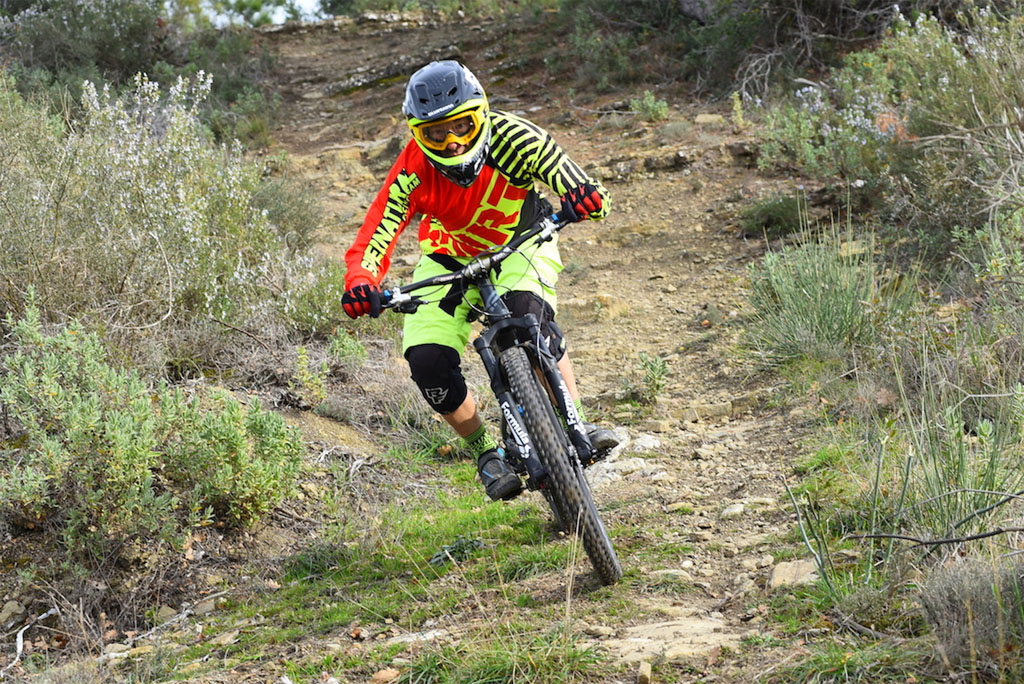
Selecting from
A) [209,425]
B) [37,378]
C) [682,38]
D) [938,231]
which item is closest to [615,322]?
[938,231]

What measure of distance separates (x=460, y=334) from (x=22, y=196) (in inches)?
122

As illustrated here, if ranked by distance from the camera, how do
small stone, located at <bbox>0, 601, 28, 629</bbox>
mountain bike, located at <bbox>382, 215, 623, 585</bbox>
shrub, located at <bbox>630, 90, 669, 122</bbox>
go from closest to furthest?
mountain bike, located at <bbox>382, 215, 623, 585</bbox> → small stone, located at <bbox>0, 601, 28, 629</bbox> → shrub, located at <bbox>630, 90, 669, 122</bbox>

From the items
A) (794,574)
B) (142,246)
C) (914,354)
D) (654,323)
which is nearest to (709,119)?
(654,323)

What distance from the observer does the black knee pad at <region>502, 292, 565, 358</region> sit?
400 cm

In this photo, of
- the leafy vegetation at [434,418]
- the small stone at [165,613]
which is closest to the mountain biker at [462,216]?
the leafy vegetation at [434,418]

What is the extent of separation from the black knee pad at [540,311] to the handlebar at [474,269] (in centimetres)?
18

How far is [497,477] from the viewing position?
13.1 feet

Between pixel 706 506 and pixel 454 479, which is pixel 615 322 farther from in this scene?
pixel 706 506

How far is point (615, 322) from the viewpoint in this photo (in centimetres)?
753

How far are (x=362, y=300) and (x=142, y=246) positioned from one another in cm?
261

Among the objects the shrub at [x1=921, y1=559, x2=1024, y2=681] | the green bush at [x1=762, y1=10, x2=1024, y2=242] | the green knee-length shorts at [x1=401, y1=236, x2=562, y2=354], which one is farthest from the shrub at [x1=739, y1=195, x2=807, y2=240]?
the shrub at [x1=921, y1=559, x2=1024, y2=681]

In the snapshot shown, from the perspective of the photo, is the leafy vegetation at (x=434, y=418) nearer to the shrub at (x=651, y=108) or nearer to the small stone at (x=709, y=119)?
the small stone at (x=709, y=119)

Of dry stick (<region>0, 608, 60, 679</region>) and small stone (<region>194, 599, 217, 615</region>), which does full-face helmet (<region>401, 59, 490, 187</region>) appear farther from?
dry stick (<region>0, 608, 60, 679</region>)

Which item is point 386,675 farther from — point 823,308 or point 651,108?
point 651,108
